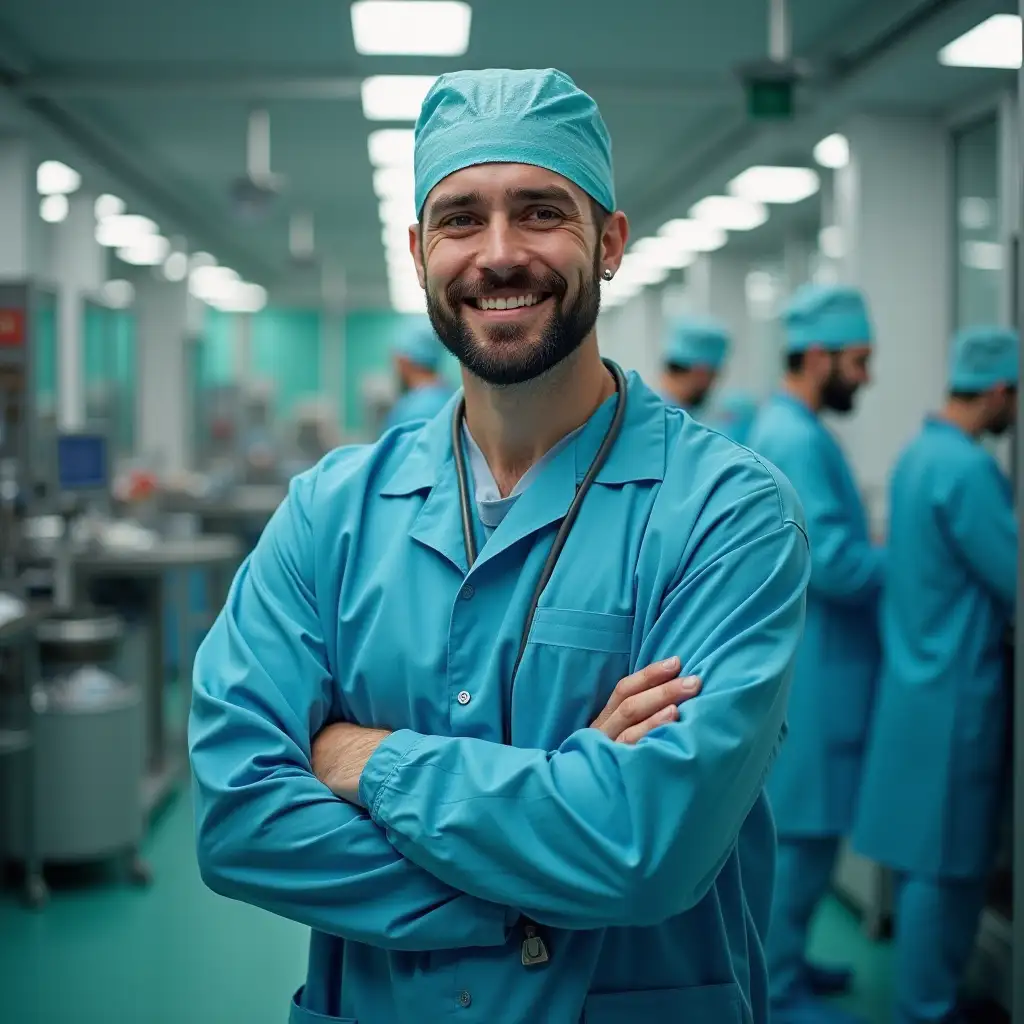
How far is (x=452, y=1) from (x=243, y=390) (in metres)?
7.08

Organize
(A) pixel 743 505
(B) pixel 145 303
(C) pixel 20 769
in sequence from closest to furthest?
(A) pixel 743 505
(C) pixel 20 769
(B) pixel 145 303

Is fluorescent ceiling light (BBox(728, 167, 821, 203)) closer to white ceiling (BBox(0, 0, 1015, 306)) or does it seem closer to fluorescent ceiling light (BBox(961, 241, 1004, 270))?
white ceiling (BBox(0, 0, 1015, 306))

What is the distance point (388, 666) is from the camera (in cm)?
133

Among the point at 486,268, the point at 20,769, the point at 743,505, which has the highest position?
the point at 486,268

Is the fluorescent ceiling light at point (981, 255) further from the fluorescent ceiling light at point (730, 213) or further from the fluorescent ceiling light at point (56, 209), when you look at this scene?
the fluorescent ceiling light at point (56, 209)

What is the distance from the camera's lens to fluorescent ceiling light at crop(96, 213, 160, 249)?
9.37 metres

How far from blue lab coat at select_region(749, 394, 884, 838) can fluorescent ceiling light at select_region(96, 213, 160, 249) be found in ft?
24.1

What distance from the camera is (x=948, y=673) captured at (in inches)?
108

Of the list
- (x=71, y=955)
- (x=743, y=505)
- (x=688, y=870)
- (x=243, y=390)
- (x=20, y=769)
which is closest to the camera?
(x=688, y=870)

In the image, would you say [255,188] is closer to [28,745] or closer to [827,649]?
[28,745]

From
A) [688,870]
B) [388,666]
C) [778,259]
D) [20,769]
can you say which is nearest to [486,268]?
[388,666]

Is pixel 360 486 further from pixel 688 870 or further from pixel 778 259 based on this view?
pixel 778 259

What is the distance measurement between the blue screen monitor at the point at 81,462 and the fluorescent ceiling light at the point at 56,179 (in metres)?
2.83

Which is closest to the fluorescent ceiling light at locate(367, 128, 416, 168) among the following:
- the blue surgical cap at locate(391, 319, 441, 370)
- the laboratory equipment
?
the blue surgical cap at locate(391, 319, 441, 370)
